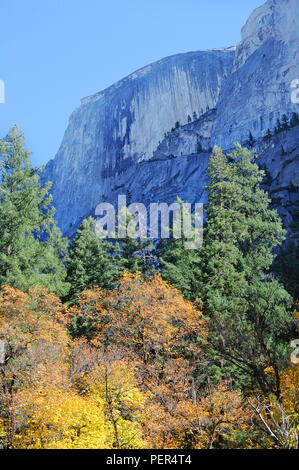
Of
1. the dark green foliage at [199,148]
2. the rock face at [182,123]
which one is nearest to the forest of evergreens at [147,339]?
the rock face at [182,123]

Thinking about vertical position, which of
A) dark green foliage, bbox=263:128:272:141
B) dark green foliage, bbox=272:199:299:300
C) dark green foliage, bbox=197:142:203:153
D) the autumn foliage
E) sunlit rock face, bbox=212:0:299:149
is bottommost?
the autumn foliage

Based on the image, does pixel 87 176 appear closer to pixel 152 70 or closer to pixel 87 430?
pixel 152 70

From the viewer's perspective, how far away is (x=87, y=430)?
475 inches

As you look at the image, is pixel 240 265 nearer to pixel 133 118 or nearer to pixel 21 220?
→ pixel 21 220

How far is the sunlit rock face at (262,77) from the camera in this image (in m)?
76.3

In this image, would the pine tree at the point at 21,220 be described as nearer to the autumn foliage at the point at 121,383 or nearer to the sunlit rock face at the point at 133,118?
the autumn foliage at the point at 121,383

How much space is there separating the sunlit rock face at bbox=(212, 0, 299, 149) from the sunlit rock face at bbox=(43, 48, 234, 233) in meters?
14.4

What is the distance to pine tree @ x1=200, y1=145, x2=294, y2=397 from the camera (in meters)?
17.0

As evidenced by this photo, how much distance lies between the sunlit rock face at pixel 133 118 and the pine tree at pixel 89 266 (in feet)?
263

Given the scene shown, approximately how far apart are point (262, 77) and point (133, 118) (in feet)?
141

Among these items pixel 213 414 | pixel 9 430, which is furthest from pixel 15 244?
pixel 213 414

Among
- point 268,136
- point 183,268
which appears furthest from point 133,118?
point 183,268

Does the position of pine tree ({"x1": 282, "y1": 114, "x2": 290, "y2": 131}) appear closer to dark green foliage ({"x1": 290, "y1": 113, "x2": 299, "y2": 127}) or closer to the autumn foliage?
dark green foliage ({"x1": 290, "y1": 113, "x2": 299, "y2": 127})

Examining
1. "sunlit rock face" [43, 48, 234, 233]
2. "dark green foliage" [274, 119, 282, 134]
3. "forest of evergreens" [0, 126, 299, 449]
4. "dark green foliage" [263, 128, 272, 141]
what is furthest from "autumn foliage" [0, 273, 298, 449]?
"sunlit rock face" [43, 48, 234, 233]
